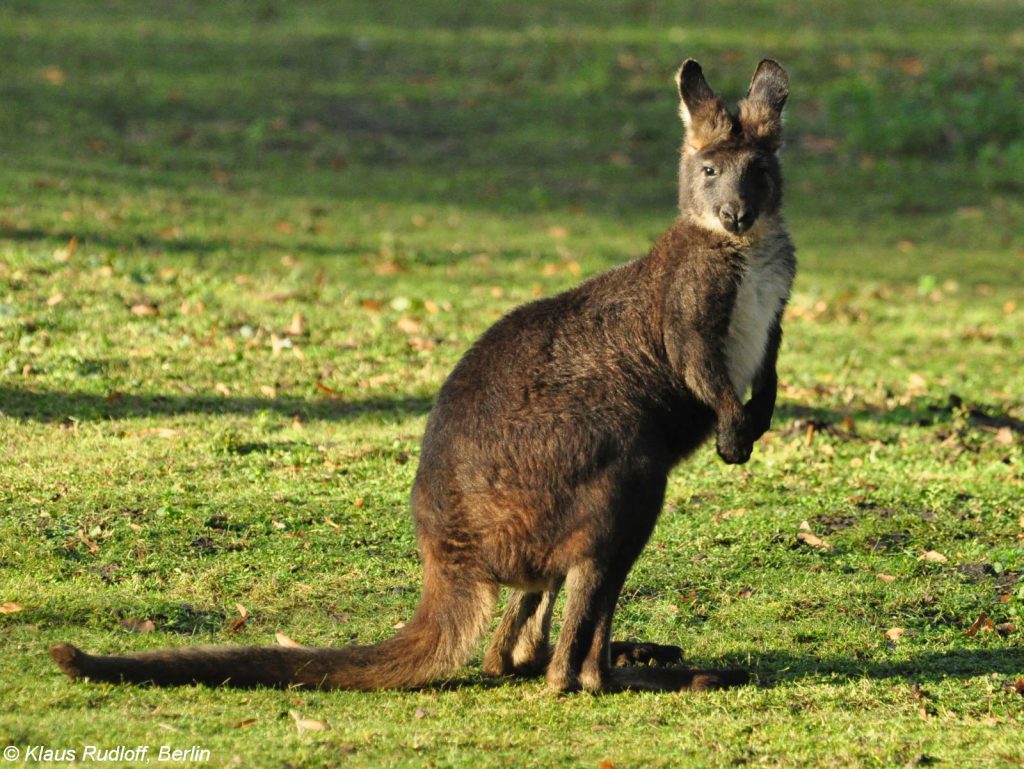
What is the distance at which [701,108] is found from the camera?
5801mm

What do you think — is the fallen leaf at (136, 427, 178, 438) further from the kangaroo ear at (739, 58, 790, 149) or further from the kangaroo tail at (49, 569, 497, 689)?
the kangaroo ear at (739, 58, 790, 149)

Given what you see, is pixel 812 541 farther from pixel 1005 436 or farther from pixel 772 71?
pixel 1005 436

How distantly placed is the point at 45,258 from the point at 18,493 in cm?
429

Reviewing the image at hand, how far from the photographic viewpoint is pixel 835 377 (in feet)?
32.5

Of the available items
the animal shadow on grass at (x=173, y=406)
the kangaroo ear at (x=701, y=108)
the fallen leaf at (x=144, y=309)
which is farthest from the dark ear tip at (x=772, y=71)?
the fallen leaf at (x=144, y=309)

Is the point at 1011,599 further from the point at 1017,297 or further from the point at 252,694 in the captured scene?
the point at 1017,297

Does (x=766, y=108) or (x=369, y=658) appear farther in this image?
(x=766, y=108)

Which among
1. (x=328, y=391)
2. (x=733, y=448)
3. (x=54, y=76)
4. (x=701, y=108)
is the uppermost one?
(x=54, y=76)

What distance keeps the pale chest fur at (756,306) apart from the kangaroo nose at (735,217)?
0.12m

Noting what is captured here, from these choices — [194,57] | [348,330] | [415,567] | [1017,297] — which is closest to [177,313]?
[348,330]

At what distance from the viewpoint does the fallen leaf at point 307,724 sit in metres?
4.52

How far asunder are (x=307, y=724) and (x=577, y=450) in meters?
1.25

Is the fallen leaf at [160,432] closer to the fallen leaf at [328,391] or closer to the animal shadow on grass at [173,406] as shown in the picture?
the animal shadow on grass at [173,406]

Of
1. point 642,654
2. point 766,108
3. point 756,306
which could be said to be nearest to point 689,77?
point 766,108
